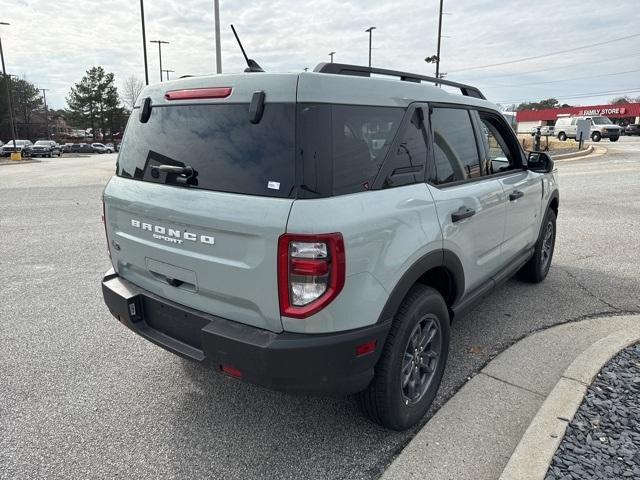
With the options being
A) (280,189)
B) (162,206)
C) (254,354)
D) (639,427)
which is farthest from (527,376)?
(162,206)

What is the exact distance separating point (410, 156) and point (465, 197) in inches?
23.0

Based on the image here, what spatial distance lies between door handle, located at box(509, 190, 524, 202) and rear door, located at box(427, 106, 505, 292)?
0.17 metres

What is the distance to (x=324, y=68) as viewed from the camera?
2.49 m

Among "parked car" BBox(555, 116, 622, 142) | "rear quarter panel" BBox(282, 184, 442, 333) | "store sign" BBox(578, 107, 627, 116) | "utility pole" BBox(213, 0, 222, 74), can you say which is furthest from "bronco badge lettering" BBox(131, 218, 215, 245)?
"store sign" BBox(578, 107, 627, 116)

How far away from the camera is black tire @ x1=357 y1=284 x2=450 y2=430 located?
2.42 metres

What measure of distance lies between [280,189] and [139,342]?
7.44 ft

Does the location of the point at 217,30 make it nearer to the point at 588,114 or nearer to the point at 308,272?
the point at 308,272

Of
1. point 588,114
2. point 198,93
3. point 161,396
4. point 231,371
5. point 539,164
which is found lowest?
point 161,396

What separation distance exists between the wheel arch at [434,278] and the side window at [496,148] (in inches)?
37.8

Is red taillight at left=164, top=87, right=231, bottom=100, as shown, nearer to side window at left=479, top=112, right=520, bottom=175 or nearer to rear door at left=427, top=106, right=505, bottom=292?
rear door at left=427, top=106, right=505, bottom=292

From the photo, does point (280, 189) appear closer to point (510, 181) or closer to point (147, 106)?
point (147, 106)

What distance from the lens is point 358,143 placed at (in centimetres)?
229

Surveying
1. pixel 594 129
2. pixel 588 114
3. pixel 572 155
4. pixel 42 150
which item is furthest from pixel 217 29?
pixel 588 114

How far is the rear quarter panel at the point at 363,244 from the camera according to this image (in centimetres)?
204
